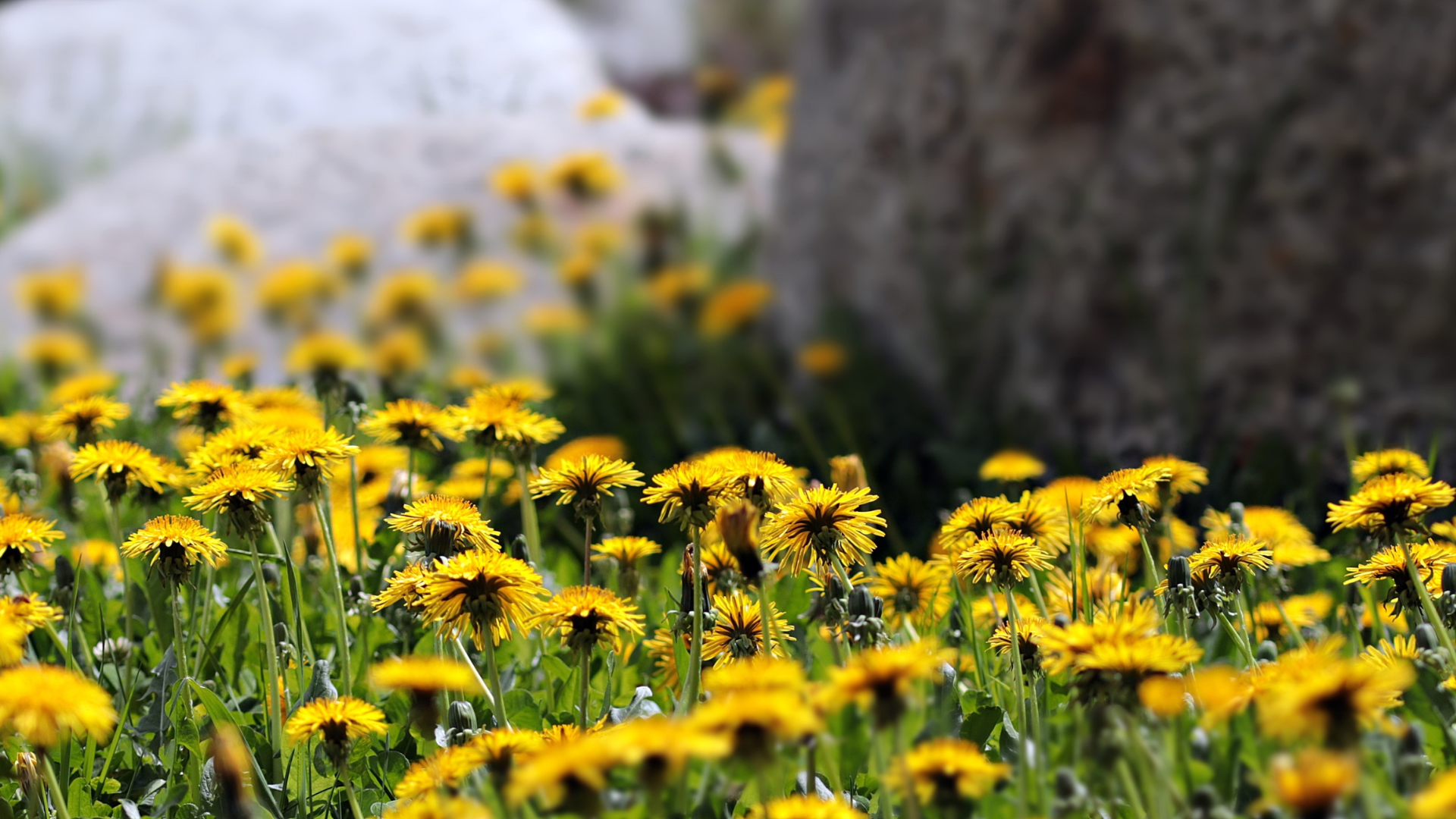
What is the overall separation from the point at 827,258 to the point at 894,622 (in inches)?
98.0

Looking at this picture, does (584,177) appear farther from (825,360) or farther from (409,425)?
(409,425)

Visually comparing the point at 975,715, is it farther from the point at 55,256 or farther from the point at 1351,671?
the point at 55,256

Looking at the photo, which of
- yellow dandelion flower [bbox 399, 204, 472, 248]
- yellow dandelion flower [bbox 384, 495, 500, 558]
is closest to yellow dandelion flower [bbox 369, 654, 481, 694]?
yellow dandelion flower [bbox 384, 495, 500, 558]

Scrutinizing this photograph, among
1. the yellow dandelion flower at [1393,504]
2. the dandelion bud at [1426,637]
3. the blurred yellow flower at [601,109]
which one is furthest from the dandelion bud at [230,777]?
the blurred yellow flower at [601,109]

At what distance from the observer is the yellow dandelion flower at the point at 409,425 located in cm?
153

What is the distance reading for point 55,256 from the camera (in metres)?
4.80

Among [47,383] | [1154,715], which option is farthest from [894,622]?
[47,383]

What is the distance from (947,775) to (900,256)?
110 inches

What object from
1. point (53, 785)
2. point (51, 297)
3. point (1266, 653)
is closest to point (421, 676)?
point (53, 785)

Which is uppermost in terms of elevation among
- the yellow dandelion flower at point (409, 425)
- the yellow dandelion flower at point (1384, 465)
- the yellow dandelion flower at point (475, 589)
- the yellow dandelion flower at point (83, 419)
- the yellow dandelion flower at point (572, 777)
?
the yellow dandelion flower at point (1384, 465)

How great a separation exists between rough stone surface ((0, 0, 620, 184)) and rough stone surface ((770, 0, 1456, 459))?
3.94m

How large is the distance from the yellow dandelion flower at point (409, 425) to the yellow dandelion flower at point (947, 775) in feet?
2.50

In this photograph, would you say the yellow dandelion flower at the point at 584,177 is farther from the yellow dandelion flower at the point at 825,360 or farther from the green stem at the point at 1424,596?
the green stem at the point at 1424,596

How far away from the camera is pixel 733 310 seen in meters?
3.96
